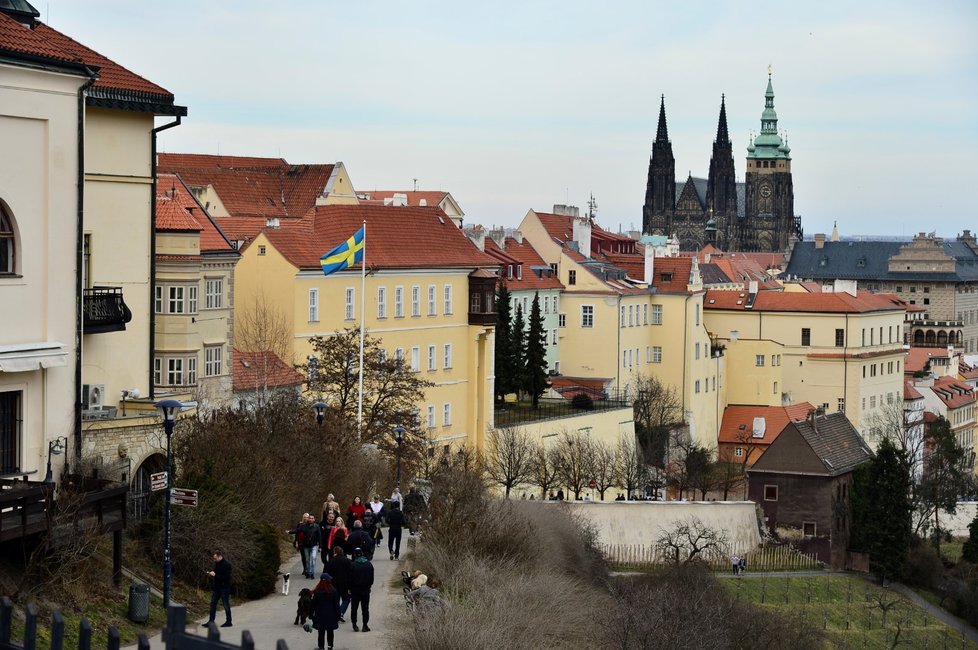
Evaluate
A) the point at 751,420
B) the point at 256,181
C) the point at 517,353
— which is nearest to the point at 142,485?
the point at 517,353

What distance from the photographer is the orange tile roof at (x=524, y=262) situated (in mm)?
92000

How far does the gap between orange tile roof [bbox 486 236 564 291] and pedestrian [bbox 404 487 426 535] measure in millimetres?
49434

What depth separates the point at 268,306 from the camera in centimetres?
6088

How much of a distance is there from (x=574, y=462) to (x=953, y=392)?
6435 centimetres

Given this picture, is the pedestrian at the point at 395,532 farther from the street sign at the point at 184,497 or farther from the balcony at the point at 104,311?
the street sign at the point at 184,497

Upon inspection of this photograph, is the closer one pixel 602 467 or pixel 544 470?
pixel 544 470

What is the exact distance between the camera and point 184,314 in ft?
151

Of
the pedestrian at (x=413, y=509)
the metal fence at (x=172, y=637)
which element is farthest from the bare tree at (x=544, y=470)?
→ the metal fence at (x=172, y=637)

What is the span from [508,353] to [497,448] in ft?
38.1

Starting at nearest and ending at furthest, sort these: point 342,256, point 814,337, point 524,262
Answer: point 342,256
point 524,262
point 814,337

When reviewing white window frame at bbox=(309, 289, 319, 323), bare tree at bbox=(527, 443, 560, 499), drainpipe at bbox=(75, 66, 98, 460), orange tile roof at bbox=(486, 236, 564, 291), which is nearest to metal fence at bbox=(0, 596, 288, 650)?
drainpipe at bbox=(75, 66, 98, 460)

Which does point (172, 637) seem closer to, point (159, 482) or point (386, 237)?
point (159, 482)

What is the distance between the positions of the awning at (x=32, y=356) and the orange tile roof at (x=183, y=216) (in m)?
16.4

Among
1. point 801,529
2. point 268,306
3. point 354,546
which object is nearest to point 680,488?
point 801,529
